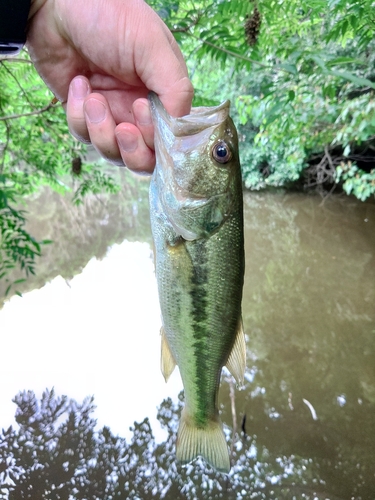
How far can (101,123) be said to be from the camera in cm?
157

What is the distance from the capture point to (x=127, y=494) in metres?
4.05

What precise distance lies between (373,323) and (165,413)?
3.92 metres

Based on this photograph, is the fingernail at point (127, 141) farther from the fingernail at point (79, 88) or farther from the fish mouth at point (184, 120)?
the fingernail at point (79, 88)

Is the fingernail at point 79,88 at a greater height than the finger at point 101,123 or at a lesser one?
greater

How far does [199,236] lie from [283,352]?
4798mm

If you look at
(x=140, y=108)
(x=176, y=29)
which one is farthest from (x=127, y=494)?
(x=176, y=29)

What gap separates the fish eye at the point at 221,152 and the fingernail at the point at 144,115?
1.01ft

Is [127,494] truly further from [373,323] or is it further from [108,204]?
[108,204]

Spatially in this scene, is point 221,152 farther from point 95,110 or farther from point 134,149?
point 95,110

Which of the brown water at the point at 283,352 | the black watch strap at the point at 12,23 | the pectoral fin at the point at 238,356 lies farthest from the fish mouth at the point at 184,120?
the brown water at the point at 283,352

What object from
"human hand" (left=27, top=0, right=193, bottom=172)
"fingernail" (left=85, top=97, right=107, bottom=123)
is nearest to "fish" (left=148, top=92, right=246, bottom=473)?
"human hand" (left=27, top=0, right=193, bottom=172)

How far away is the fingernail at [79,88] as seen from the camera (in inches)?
62.7

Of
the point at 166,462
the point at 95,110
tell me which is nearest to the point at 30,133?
the point at 95,110

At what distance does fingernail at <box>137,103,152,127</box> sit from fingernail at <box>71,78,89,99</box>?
26 centimetres
